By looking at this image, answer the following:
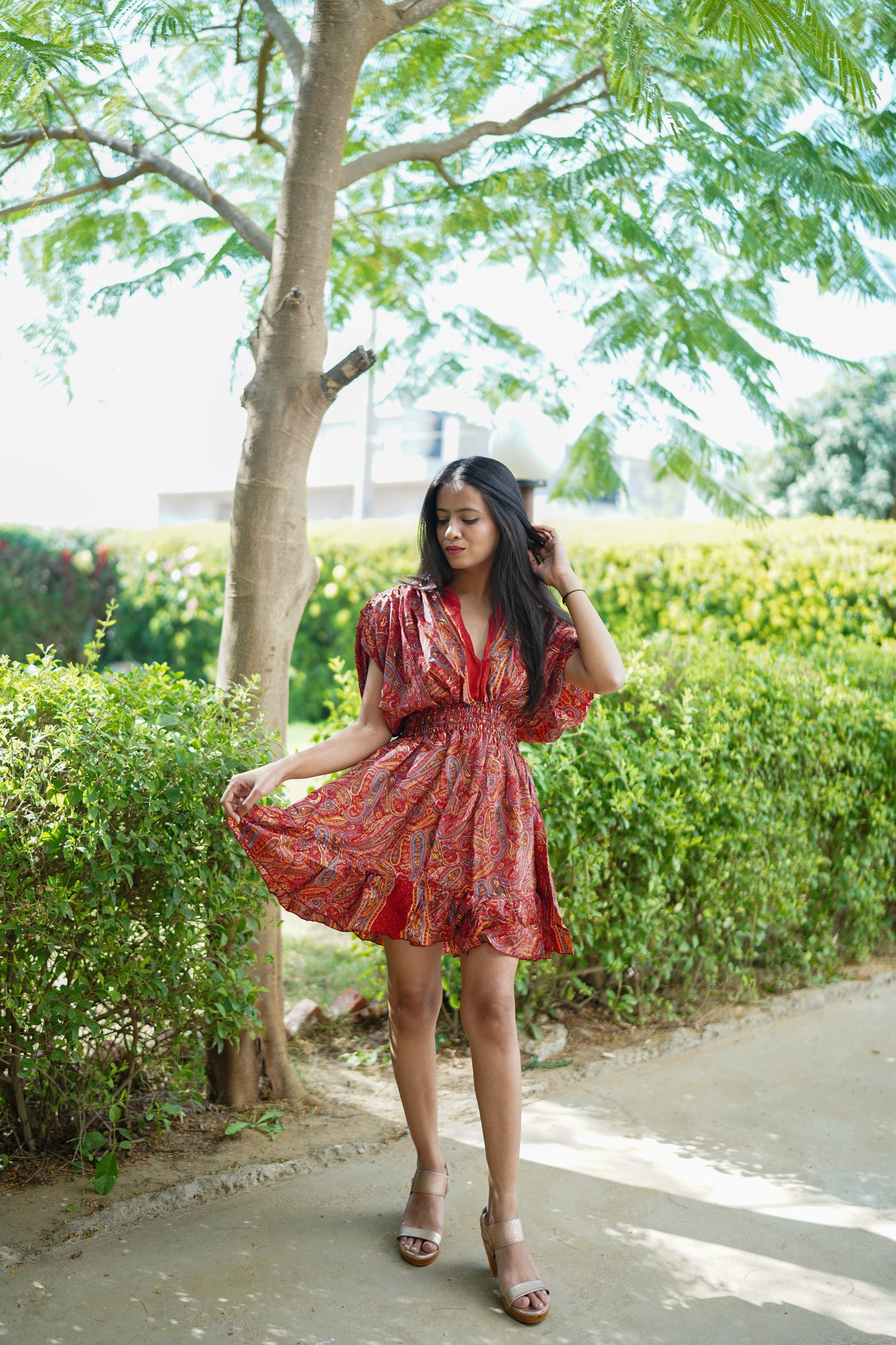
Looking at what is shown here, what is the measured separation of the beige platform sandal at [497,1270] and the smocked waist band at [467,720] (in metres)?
1.15

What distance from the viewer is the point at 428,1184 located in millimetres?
2869

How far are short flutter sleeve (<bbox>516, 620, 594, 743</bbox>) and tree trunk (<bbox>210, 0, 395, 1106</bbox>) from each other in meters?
0.92

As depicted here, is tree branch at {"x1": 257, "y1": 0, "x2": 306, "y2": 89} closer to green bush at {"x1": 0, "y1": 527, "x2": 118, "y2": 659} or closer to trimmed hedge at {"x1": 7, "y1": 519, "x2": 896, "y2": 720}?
trimmed hedge at {"x1": 7, "y1": 519, "x2": 896, "y2": 720}

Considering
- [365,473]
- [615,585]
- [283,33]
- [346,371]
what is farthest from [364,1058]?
[365,473]

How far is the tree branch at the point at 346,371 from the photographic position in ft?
11.5

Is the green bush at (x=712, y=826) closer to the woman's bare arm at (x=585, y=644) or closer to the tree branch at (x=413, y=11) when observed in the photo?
the woman's bare arm at (x=585, y=644)

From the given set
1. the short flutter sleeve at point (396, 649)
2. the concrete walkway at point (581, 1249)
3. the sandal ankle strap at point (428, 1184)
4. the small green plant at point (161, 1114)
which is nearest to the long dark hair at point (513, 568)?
the short flutter sleeve at point (396, 649)

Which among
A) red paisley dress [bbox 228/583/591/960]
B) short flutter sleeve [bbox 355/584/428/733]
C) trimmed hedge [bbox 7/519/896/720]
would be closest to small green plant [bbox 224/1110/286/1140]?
red paisley dress [bbox 228/583/591/960]

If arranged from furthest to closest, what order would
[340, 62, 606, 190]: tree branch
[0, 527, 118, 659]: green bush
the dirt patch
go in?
1. [0, 527, 118, 659]: green bush
2. [340, 62, 606, 190]: tree branch
3. the dirt patch

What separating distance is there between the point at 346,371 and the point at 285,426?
27 centimetres

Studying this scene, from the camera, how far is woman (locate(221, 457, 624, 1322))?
2.72 meters

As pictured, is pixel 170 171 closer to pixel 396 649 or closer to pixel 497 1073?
pixel 396 649

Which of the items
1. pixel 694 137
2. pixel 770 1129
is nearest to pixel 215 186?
pixel 694 137

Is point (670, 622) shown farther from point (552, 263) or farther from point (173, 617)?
point (173, 617)
